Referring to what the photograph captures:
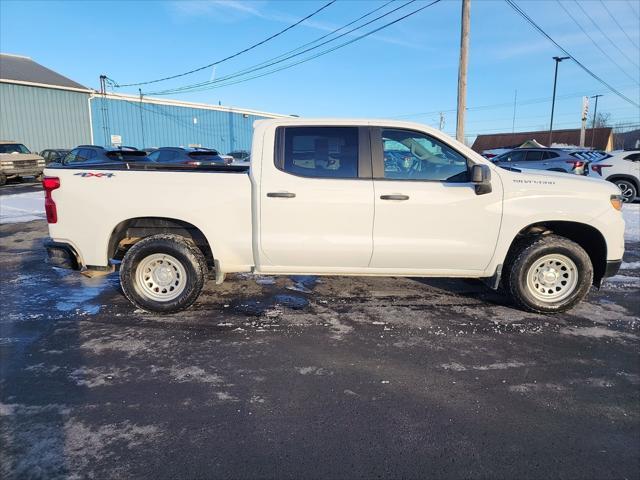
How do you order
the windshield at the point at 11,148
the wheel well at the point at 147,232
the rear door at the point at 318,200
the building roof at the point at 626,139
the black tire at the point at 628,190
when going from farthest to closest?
the building roof at the point at 626,139 < the windshield at the point at 11,148 < the black tire at the point at 628,190 < the wheel well at the point at 147,232 < the rear door at the point at 318,200

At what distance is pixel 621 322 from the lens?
4.63 m

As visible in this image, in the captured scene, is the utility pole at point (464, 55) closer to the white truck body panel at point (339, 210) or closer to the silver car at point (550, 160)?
the silver car at point (550, 160)

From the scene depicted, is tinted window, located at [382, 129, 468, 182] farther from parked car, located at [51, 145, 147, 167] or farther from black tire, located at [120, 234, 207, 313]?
parked car, located at [51, 145, 147, 167]

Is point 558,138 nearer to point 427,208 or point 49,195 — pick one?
point 427,208

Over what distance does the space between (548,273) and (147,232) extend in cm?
440

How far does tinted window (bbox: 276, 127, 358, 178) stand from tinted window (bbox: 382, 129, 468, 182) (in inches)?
14.1

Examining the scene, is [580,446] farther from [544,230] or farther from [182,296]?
[182,296]

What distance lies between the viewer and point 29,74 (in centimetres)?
3108

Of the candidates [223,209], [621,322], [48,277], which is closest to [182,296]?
[223,209]

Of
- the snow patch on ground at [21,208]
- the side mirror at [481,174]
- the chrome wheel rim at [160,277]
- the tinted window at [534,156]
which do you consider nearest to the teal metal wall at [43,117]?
the snow patch on ground at [21,208]

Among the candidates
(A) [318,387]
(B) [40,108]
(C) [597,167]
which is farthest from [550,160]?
(B) [40,108]

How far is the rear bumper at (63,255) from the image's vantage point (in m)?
4.69

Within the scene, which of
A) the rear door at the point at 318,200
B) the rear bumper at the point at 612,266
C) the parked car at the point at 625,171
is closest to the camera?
the rear door at the point at 318,200

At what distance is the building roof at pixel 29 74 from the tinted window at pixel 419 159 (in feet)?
106
